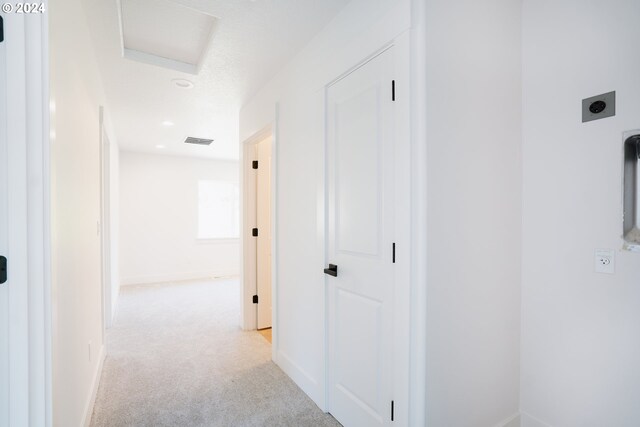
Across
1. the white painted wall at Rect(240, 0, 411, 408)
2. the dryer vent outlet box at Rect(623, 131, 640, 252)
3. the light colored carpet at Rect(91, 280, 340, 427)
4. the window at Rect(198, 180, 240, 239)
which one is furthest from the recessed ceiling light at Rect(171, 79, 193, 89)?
the window at Rect(198, 180, 240, 239)

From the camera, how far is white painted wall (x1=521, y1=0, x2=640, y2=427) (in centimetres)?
148

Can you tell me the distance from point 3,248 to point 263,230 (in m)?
2.57

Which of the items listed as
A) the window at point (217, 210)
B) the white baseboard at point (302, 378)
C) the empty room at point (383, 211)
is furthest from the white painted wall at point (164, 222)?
the white baseboard at point (302, 378)

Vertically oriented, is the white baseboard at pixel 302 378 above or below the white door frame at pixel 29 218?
Answer: below

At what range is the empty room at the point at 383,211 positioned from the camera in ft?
3.86

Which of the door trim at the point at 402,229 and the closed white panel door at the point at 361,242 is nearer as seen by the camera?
the door trim at the point at 402,229

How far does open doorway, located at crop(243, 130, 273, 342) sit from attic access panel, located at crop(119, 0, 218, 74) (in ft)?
3.49

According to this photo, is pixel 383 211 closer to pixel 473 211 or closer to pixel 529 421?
pixel 473 211

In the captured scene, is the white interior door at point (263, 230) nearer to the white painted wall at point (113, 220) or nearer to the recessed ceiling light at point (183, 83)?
the recessed ceiling light at point (183, 83)

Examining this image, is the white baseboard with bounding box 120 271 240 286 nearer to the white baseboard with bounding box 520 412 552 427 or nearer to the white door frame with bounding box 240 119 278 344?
the white door frame with bounding box 240 119 278 344

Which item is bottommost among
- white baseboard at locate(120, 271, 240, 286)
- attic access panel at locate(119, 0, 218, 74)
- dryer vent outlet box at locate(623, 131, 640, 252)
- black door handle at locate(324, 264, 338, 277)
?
white baseboard at locate(120, 271, 240, 286)

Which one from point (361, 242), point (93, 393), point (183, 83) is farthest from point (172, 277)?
point (361, 242)

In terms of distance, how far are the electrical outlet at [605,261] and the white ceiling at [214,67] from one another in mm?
1949

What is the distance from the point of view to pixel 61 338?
135 cm
